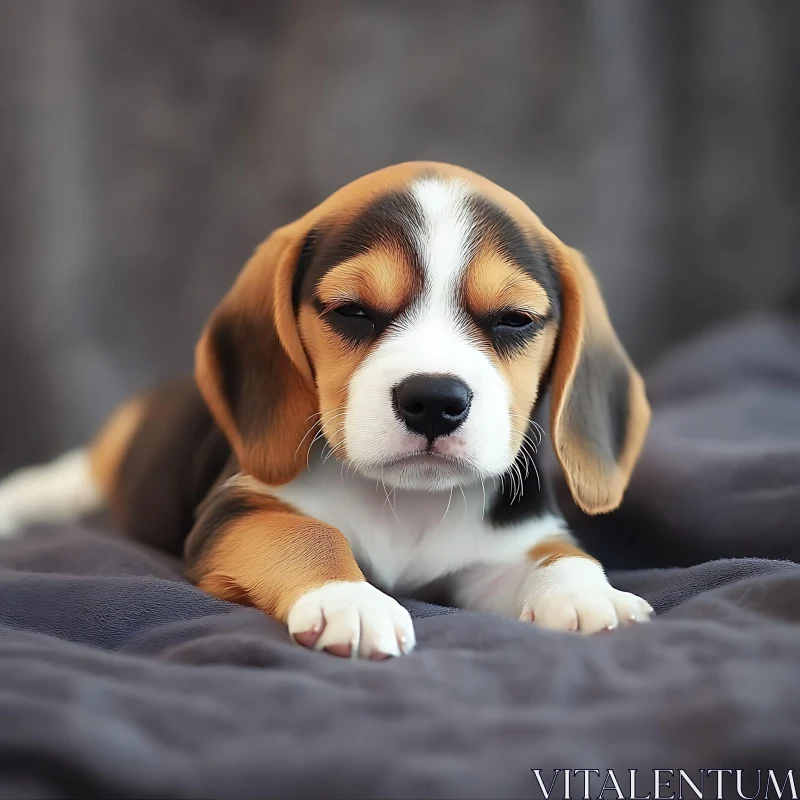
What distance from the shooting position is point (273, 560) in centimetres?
190

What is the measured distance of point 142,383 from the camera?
3.97 meters

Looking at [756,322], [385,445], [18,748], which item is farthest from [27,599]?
[756,322]

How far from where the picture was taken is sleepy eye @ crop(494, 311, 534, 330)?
Result: 2.01 meters

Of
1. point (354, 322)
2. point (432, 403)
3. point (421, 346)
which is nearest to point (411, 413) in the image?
point (432, 403)

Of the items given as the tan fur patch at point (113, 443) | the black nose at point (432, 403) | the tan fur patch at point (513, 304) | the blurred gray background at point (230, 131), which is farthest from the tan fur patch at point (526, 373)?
the blurred gray background at point (230, 131)

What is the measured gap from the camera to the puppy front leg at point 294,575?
1.63 meters

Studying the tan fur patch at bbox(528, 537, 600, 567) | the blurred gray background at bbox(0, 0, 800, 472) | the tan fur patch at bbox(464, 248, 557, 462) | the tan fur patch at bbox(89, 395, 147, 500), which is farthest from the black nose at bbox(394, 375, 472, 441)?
the blurred gray background at bbox(0, 0, 800, 472)

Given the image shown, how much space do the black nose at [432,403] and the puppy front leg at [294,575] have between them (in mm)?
327

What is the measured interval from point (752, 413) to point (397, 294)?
1809 millimetres

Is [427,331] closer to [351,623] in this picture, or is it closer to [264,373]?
[264,373]

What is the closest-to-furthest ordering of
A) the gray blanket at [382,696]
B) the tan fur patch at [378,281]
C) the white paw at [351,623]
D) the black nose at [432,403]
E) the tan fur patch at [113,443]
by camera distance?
the gray blanket at [382,696], the white paw at [351,623], the black nose at [432,403], the tan fur patch at [378,281], the tan fur patch at [113,443]

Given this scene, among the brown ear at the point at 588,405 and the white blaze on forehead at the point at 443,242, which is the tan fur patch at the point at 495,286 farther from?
the brown ear at the point at 588,405

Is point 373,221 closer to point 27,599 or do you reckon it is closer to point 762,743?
point 27,599

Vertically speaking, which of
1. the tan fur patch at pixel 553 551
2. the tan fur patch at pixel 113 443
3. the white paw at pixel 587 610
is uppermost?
the white paw at pixel 587 610
